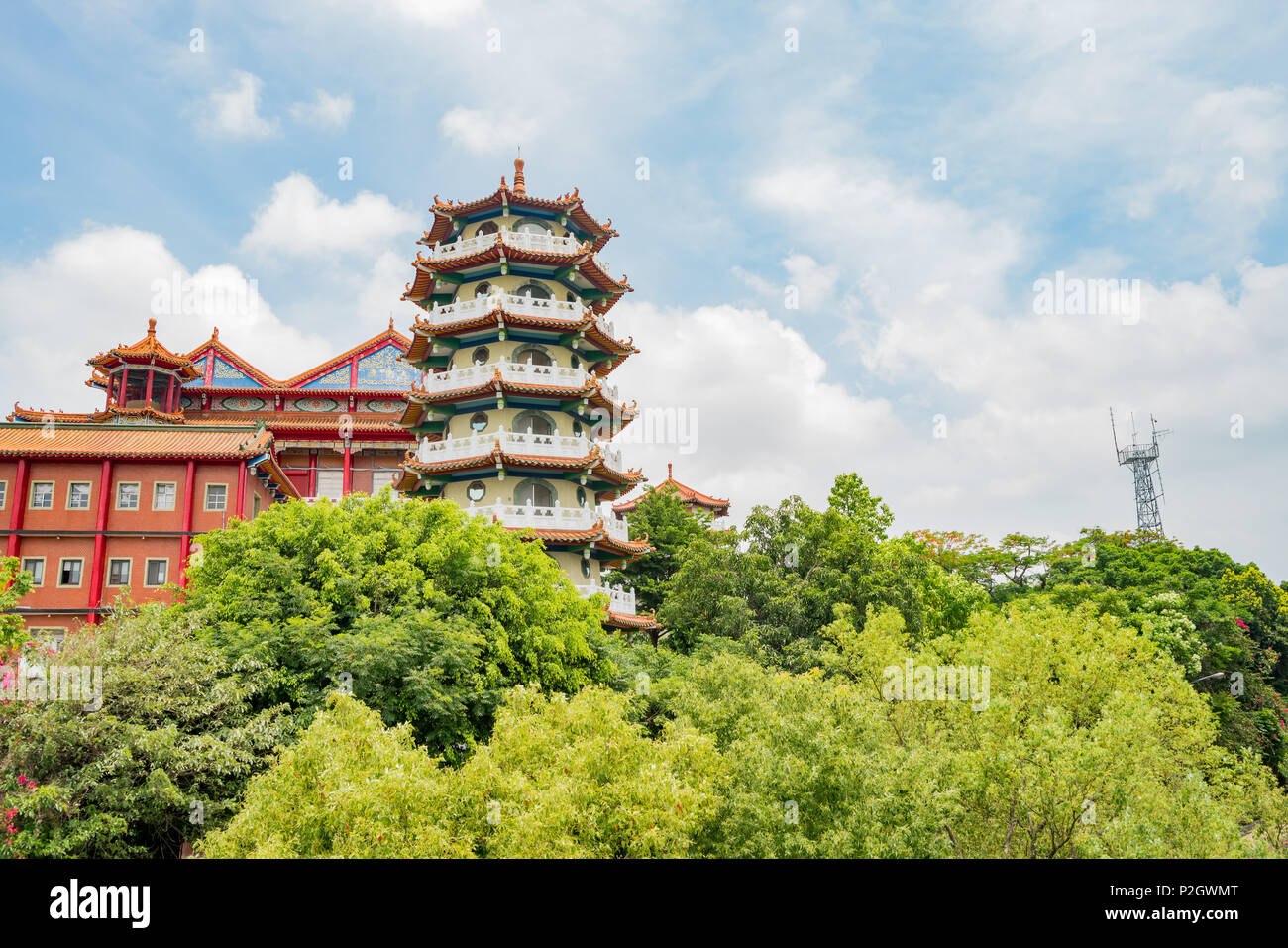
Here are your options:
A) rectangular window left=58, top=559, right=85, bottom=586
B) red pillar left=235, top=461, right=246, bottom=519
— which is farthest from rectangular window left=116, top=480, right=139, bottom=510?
red pillar left=235, top=461, right=246, bottom=519

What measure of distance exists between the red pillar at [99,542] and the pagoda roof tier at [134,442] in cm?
72

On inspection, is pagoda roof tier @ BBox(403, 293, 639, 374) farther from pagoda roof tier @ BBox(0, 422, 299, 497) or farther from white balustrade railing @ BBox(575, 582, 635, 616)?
white balustrade railing @ BBox(575, 582, 635, 616)

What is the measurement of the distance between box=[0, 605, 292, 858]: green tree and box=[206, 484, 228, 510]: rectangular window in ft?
44.7

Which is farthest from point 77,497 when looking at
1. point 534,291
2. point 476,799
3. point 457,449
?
point 476,799

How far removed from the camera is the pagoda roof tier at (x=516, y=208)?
107 ft

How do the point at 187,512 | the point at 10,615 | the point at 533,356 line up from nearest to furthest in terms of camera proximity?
1. the point at 10,615
2. the point at 187,512
3. the point at 533,356

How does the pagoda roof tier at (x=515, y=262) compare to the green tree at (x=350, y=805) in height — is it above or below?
above

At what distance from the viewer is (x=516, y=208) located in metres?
33.2

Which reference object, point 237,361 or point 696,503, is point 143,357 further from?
point 696,503

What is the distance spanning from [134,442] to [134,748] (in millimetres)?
18372

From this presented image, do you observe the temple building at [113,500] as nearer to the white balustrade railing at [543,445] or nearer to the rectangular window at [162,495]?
the rectangular window at [162,495]

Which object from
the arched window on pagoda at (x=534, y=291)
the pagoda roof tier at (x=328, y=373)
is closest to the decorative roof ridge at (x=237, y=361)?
the pagoda roof tier at (x=328, y=373)
